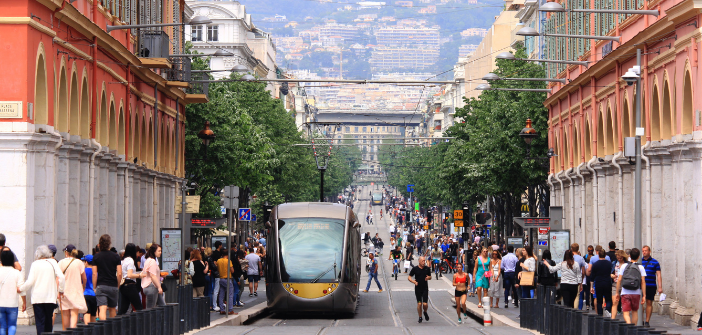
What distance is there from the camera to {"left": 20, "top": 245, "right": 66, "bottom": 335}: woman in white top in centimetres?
1755

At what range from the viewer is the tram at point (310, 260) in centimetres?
2958

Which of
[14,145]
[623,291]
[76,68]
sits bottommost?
[623,291]

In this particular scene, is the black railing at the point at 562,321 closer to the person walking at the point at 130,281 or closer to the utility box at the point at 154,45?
the person walking at the point at 130,281

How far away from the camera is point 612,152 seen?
37.8m

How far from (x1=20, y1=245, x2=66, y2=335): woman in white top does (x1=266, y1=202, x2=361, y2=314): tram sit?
12102 mm

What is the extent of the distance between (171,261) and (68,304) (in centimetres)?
1063

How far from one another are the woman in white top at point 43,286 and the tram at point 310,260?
1210 centimetres

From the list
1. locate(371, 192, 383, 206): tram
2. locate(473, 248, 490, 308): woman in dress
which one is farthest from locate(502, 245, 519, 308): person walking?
locate(371, 192, 383, 206): tram

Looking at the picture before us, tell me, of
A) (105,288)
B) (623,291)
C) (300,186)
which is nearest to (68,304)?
(105,288)

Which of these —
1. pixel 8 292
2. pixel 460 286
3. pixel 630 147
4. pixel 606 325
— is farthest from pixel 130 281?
pixel 630 147

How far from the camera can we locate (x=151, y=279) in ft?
71.5

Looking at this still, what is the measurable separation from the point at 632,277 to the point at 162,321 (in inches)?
336

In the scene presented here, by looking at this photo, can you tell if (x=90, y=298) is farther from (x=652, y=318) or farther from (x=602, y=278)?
(x=652, y=318)

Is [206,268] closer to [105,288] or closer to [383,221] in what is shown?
[105,288]
